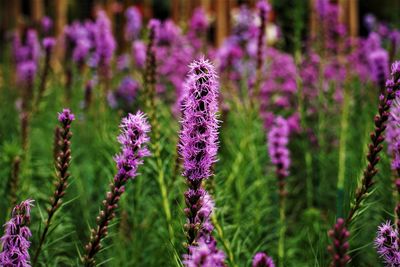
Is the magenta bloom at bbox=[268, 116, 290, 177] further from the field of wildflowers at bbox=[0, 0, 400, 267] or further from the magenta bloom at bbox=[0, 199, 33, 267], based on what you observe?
the magenta bloom at bbox=[0, 199, 33, 267]

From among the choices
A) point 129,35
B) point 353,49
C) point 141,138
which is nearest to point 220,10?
point 129,35

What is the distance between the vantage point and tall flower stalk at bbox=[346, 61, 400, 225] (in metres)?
1.15

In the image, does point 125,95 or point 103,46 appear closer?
point 103,46

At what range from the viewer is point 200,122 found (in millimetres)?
1144

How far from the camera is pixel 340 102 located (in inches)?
165

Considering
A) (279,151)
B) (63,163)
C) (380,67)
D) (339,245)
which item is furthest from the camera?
(380,67)

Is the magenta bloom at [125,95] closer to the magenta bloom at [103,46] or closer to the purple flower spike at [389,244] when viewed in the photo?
the magenta bloom at [103,46]

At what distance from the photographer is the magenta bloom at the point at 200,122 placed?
3.75 ft

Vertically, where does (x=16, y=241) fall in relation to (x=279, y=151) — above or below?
above

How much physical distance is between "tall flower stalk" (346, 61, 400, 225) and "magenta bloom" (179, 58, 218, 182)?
0.34m

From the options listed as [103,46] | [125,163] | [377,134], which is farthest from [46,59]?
[377,134]

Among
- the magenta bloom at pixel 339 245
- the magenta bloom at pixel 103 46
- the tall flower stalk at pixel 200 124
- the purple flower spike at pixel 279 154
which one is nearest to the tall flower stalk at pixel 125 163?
the tall flower stalk at pixel 200 124

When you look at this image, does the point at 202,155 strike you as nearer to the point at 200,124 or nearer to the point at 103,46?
the point at 200,124

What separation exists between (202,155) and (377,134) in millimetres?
395
